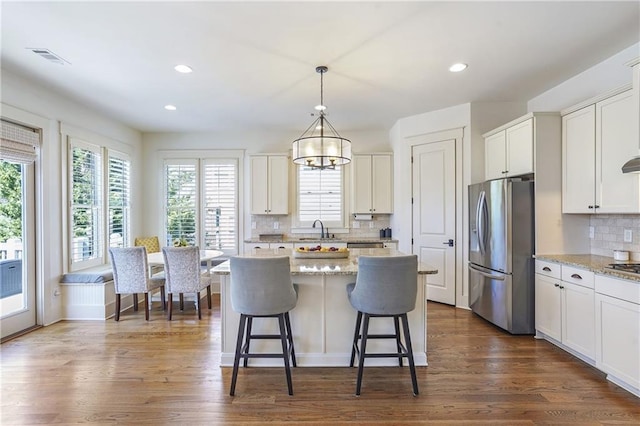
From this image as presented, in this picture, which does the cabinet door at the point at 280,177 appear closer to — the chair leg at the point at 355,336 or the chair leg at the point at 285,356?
the chair leg at the point at 355,336

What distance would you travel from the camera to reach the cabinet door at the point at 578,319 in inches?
110

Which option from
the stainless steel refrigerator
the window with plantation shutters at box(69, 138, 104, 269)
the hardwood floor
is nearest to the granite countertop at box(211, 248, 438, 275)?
the hardwood floor

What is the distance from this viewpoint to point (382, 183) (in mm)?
5719

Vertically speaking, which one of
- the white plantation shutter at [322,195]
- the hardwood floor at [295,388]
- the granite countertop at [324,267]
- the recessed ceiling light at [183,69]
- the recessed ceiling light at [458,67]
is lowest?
the hardwood floor at [295,388]

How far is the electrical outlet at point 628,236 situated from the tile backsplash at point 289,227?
10.8 ft

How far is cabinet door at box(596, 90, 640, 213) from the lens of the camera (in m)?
2.73

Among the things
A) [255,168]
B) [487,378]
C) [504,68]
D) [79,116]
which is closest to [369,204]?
[255,168]

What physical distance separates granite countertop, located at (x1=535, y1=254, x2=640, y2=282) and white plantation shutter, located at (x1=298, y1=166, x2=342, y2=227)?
126 inches

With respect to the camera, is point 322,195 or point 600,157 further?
point 322,195

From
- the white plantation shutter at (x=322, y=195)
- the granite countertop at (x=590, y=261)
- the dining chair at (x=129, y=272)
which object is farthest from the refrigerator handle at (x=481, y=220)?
the dining chair at (x=129, y=272)

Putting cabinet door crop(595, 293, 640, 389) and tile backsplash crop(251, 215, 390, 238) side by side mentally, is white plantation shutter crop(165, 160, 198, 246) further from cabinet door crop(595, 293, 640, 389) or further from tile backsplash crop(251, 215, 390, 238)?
cabinet door crop(595, 293, 640, 389)

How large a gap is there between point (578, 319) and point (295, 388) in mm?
2509

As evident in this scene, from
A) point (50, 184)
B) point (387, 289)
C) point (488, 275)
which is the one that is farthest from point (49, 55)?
point (488, 275)

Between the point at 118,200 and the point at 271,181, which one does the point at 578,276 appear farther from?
the point at 118,200
